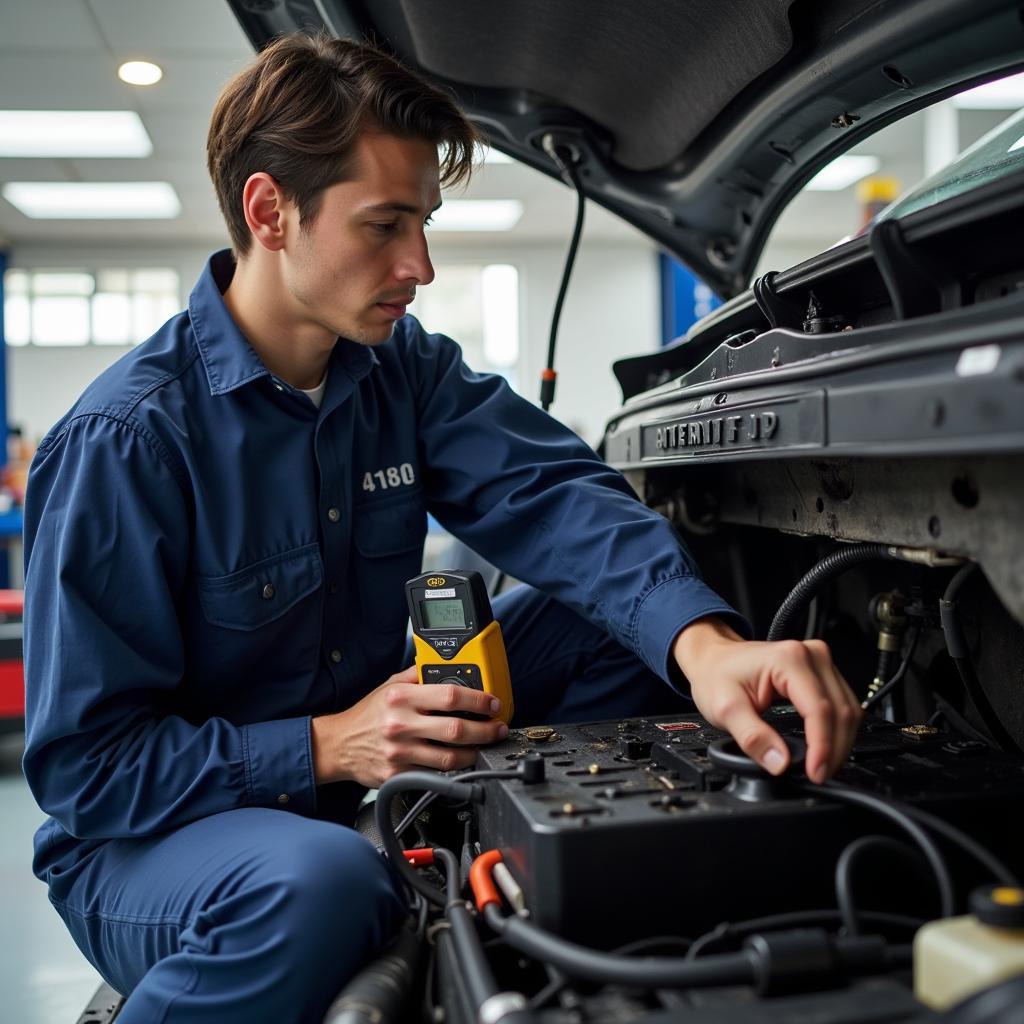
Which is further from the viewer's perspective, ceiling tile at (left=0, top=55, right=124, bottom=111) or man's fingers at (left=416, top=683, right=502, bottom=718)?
ceiling tile at (left=0, top=55, right=124, bottom=111)

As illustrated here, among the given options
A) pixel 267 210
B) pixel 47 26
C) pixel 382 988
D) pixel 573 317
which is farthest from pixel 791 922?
pixel 573 317

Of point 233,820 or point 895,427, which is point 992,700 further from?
point 233,820

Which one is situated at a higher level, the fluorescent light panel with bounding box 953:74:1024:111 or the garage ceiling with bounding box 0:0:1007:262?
the garage ceiling with bounding box 0:0:1007:262

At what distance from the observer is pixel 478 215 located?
753 cm

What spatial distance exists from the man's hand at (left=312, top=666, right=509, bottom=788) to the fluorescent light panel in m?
4.76

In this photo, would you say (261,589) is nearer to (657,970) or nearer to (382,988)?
(382,988)

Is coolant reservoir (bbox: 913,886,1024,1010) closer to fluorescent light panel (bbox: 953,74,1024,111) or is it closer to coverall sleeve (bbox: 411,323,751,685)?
coverall sleeve (bbox: 411,323,751,685)

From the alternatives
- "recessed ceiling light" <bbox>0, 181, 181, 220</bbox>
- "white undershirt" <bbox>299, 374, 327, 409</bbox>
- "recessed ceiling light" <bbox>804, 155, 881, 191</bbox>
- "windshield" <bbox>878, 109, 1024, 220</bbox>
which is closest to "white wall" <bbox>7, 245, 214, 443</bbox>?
"recessed ceiling light" <bbox>0, 181, 181, 220</bbox>

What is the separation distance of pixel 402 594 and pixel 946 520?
0.72 meters

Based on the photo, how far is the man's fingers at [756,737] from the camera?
64 cm

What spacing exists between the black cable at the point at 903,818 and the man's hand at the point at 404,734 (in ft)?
1.03

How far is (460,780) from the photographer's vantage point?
734 millimetres

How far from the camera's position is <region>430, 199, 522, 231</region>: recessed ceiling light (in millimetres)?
7117

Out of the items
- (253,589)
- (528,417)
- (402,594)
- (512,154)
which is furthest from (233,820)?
(512,154)
